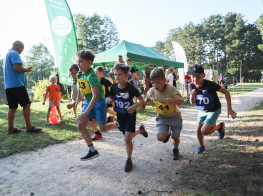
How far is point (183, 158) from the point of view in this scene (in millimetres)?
3209

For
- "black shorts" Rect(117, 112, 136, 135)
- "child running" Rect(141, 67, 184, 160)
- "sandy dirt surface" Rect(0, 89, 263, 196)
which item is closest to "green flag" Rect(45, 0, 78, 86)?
"sandy dirt surface" Rect(0, 89, 263, 196)

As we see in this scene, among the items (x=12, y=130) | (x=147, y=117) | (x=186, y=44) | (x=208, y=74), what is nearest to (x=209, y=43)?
(x=186, y=44)

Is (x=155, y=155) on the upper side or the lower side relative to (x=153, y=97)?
lower

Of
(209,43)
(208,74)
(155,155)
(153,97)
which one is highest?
(209,43)

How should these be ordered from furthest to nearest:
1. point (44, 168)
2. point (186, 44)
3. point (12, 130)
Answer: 1. point (186, 44)
2. point (12, 130)
3. point (44, 168)

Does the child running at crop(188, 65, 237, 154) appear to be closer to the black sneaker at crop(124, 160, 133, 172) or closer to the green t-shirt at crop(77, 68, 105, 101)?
the black sneaker at crop(124, 160, 133, 172)

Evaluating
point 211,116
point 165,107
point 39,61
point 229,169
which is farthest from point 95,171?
point 39,61

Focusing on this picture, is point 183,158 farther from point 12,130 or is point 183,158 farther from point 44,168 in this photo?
point 12,130

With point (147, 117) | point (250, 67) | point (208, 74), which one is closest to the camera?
point (147, 117)

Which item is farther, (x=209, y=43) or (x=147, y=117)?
(x=209, y=43)

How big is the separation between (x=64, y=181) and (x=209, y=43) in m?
60.9

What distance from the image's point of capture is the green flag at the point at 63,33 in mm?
6867

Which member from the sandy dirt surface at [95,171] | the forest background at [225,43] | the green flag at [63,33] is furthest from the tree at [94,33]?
the sandy dirt surface at [95,171]

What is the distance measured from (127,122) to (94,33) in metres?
44.5
